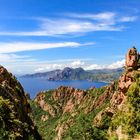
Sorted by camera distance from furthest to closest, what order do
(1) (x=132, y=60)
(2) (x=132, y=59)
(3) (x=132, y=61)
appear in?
(2) (x=132, y=59)
(3) (x=132, y=61)
(1) (x=132, y=60)

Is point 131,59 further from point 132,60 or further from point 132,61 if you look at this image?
point 132,61

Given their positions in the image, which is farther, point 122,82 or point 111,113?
point 111,113

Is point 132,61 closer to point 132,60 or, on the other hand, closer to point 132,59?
point 132,60

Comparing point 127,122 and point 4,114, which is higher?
point 4,114

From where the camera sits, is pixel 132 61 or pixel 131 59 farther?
pixel 131 59

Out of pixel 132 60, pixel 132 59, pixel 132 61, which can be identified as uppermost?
pixel 132 59

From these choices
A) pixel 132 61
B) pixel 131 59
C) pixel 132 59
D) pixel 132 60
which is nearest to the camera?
pixel 132 60

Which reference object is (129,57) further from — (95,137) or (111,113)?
(95,137)

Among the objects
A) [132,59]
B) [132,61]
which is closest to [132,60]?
[132,61]

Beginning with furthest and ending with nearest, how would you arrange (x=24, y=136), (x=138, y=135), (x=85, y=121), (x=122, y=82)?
(x=122, y=82)
(x=85, y=121)
(x=138, y=135)
(x=24, y=136)

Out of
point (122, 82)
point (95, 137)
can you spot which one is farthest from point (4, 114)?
point (122, 82)

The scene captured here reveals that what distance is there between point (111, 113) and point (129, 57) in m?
29.2

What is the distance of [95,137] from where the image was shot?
413 ft

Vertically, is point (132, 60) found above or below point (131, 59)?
below
